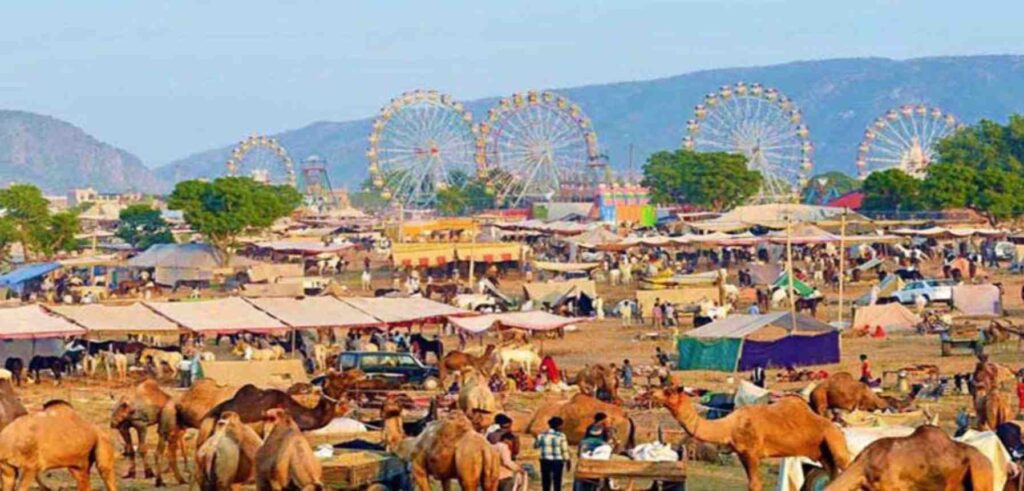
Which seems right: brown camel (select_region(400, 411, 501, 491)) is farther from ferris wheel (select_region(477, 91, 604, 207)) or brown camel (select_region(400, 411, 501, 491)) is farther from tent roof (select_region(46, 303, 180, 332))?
ferris wheel (select_region(477, 91, 604, 207))

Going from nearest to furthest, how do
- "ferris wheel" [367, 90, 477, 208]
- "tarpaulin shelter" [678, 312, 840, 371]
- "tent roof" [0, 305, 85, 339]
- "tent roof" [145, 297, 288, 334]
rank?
1. "tent roof" [0, 305, 85, 339]
2. "tarpaulin shelter" [678, 312, 840, 371]
3. "tent roof" [145, 297, 288, 334]
4. "ferris wheel" [367, 90, 477, 208]

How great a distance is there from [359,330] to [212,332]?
12.7 ft

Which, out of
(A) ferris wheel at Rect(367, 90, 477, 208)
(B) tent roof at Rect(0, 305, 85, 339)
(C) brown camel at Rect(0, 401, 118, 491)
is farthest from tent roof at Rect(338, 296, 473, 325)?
(A) ferris wheel at Rect(367, 90, 477, 208)

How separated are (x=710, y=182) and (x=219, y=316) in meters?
76.7

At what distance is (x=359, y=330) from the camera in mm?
37531

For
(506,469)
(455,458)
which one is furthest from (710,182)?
(455,458)

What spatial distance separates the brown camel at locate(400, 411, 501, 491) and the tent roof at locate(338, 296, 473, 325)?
19.2 meters

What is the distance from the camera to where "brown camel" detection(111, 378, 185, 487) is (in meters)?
21.5

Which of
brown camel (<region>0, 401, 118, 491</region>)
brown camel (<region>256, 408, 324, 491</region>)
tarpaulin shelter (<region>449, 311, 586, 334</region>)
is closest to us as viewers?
brown camel (<region>256, 408, 324, 491</region>)

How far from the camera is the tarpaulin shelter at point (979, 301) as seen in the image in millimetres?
45406

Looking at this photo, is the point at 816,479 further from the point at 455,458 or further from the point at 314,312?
the point at 314,312

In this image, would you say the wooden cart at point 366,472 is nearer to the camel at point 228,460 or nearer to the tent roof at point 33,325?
the camel at point 228,460

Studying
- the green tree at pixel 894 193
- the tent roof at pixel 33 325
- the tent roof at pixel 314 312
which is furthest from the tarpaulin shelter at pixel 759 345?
the green tree at pixel 894 193

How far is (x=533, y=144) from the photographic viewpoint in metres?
139
